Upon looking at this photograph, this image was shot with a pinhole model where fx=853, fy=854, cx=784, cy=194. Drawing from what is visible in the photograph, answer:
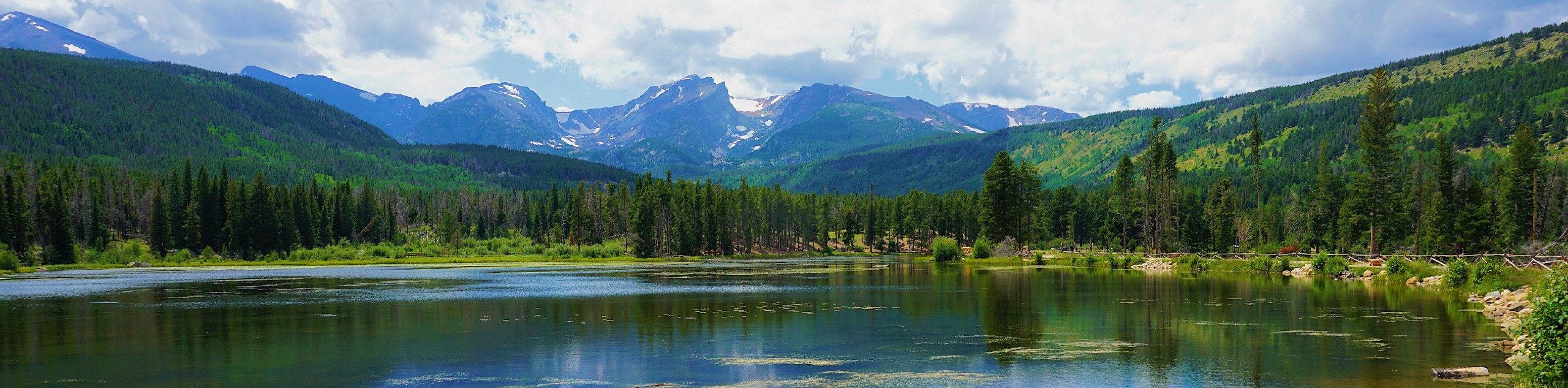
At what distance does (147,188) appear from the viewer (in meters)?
145

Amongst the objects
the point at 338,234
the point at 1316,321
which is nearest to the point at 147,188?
the point at 338,234

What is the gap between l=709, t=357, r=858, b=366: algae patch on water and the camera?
67.7 ft

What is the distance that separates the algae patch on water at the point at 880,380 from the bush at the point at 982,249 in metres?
82.0

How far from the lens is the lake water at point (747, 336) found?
1892 cm

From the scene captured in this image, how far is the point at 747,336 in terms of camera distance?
86.2 feet

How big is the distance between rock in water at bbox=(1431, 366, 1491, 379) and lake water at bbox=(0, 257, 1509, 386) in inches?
23.4

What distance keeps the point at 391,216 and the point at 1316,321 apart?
153 meters

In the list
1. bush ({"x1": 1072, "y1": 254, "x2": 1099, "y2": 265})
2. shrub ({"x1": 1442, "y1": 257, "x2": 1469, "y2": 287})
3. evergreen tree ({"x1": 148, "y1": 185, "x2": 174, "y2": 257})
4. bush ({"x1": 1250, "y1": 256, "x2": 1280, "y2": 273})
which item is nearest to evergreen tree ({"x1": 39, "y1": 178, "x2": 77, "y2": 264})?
evergreen tree ({"x1": 148, "y1": 185, "x2": 174, "y2": 257})

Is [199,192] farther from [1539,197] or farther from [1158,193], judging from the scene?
[1539,197]

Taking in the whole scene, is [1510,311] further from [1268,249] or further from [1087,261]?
[1268,249]

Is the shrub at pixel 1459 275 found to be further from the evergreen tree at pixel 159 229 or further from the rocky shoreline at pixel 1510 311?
the evergreen tree at pixel 159 229

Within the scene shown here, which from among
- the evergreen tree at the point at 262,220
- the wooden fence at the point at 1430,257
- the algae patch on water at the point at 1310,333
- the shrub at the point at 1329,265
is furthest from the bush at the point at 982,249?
the evergreen tree at the point at 262,220

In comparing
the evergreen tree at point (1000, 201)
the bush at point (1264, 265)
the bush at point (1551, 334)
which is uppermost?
the evergreen tree at point (1000, 201)

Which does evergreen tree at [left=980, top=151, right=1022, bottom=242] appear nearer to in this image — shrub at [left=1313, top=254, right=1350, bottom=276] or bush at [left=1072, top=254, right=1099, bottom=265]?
bush at [left=1072, top=254, right=1099, bottom=265]
